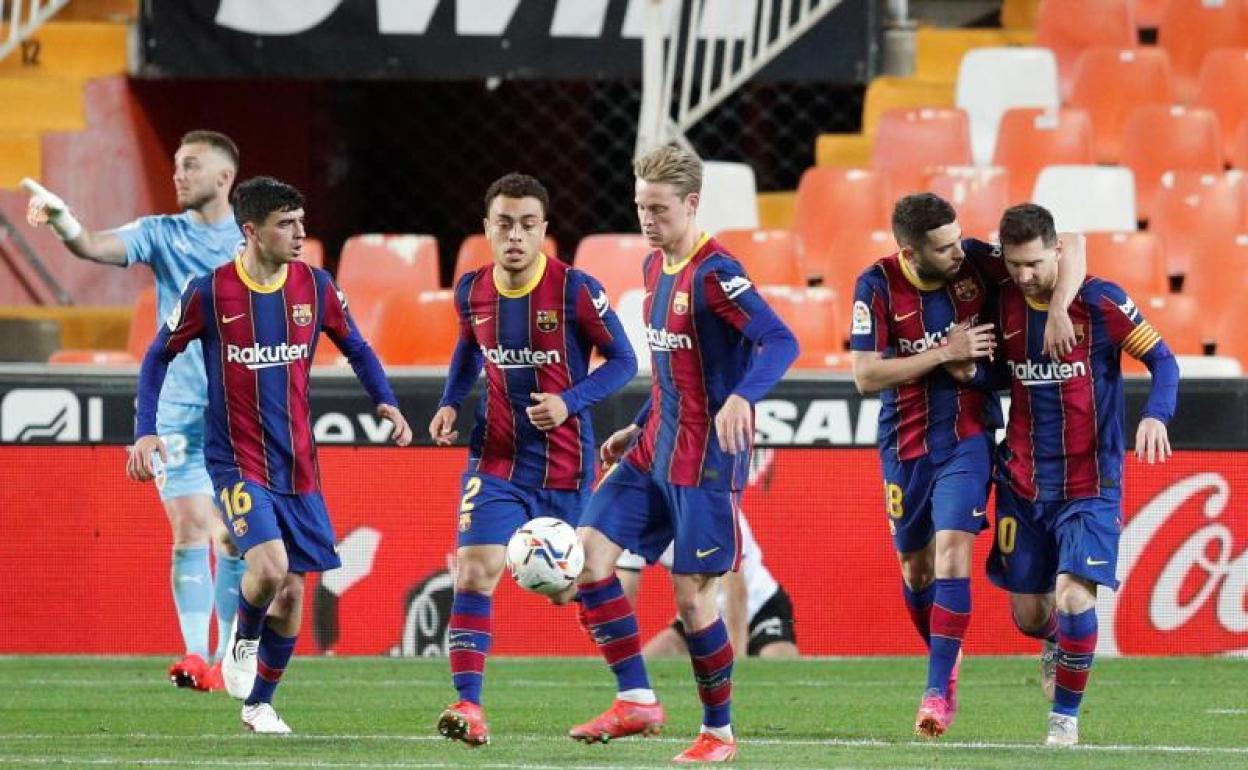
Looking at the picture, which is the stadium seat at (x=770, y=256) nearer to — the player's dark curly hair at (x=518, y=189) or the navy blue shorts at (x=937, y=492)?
the navy blue shorts at (x=937, y=492)

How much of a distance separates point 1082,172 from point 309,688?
17.6 feet

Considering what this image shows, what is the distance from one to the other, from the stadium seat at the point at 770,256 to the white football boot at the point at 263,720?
5.01m

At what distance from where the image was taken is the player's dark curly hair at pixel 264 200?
7.46 metres

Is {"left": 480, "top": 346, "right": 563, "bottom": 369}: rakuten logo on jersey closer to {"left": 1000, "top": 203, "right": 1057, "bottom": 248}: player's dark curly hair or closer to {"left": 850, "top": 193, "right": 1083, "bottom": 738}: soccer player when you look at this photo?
{"left": 850, "top": 193, "right": 1083, "bottom": 738}: soccer player

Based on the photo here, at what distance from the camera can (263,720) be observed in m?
7.51

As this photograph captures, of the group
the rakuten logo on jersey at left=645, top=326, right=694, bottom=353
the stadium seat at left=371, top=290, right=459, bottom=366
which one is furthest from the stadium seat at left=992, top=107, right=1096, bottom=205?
the rakuten logo on jersey at left=645, top=326, right=694, bottom=353

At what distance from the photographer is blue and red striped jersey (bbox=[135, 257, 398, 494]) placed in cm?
752

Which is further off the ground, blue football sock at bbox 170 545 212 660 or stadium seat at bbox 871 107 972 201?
stadium seat at bbox 871 107 972 201

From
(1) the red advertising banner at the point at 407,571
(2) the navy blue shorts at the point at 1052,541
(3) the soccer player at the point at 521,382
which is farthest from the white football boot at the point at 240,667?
(2) the navy blue shorts at the point at 1052,541

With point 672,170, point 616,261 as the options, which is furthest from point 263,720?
point 616,261

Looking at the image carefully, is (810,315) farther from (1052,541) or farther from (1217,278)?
(1052,541)

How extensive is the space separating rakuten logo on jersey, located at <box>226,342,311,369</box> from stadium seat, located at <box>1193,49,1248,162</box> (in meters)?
7.58

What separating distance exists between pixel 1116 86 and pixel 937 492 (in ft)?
21.9

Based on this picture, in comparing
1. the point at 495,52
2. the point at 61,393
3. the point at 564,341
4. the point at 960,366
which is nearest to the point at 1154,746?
the point at 960,366
